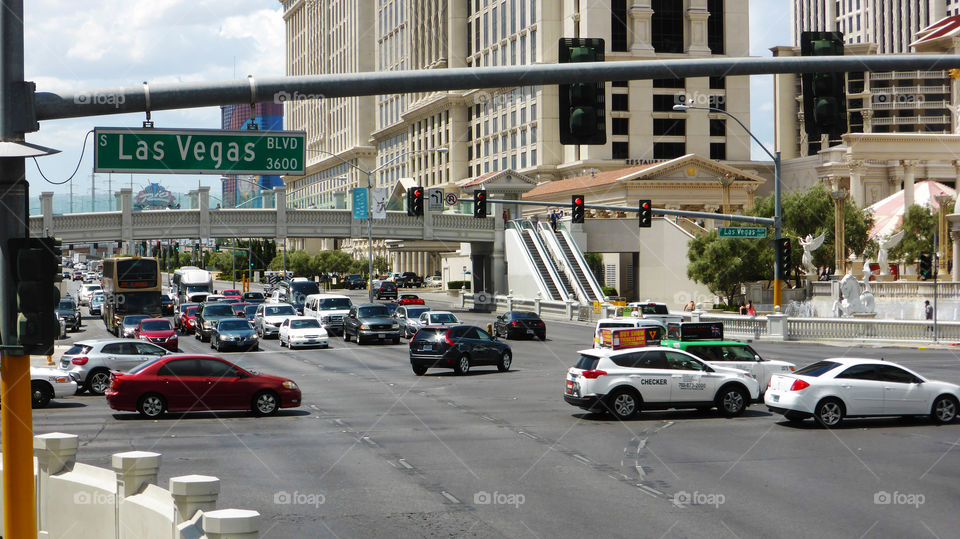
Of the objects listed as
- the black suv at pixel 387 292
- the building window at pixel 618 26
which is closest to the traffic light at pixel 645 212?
the black suv at pixel 387 292

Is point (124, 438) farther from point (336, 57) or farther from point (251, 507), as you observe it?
point (336, 57)

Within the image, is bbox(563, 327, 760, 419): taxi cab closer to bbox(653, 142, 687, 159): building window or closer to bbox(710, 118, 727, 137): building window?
bbox(653, 142, 687, 159): building window

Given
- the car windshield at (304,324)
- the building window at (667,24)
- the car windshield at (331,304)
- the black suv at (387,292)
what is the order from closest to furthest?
the car windshield at (304,324)
the car windshield at (331,304)
the black suv at (387,292)
the building window at (667,24)

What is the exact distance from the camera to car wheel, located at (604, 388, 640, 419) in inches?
859

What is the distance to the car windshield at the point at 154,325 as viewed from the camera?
4153cm

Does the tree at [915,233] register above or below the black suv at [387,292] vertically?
above

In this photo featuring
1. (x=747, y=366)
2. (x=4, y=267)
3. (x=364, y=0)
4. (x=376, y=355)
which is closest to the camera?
(x=4, y=267)

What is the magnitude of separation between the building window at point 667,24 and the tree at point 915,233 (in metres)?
34.4

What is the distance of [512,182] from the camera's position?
242 feet

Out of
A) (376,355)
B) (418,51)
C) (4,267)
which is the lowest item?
(376,355)

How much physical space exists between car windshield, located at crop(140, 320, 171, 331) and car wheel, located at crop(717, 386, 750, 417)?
87.0 ft

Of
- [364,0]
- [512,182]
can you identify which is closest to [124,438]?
[512,182]

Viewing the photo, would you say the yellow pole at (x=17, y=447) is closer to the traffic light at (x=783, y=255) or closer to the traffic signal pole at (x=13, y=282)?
the traffic signal pole at (x=13, y=282)

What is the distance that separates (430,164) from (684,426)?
12240 centimetres
